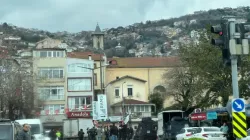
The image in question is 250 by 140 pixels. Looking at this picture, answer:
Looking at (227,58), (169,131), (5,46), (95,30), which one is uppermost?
(95,30)

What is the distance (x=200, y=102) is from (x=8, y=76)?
20406 millimetres

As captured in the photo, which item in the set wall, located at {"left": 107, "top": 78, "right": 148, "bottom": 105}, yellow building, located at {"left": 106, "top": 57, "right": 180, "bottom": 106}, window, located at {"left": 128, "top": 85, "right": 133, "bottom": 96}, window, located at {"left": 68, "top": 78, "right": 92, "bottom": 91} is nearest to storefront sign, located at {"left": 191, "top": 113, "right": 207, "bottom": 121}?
window, located at {"left": 68, "top": 78, "right": 92, "bottom": 91}

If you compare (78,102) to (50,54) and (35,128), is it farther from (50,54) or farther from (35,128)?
(35,128)

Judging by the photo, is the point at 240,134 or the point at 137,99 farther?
the point at 137,99

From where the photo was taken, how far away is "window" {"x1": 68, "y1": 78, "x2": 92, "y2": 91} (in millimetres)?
87688

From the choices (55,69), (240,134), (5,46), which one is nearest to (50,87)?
(55,69)

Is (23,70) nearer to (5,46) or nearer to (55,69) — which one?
(5,46)

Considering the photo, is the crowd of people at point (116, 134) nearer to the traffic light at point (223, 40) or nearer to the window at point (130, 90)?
the traffic light at point (223, 40)

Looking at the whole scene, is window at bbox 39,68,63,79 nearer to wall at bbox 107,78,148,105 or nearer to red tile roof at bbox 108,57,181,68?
wall at bbox 107,78,148,105

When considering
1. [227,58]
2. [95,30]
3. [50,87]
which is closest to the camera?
[227,58]

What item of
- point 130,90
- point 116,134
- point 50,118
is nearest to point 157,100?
point 130,90

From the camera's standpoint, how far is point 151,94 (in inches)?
4087

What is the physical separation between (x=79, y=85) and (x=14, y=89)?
4020cm

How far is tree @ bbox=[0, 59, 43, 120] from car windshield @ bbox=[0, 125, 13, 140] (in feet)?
90.7
